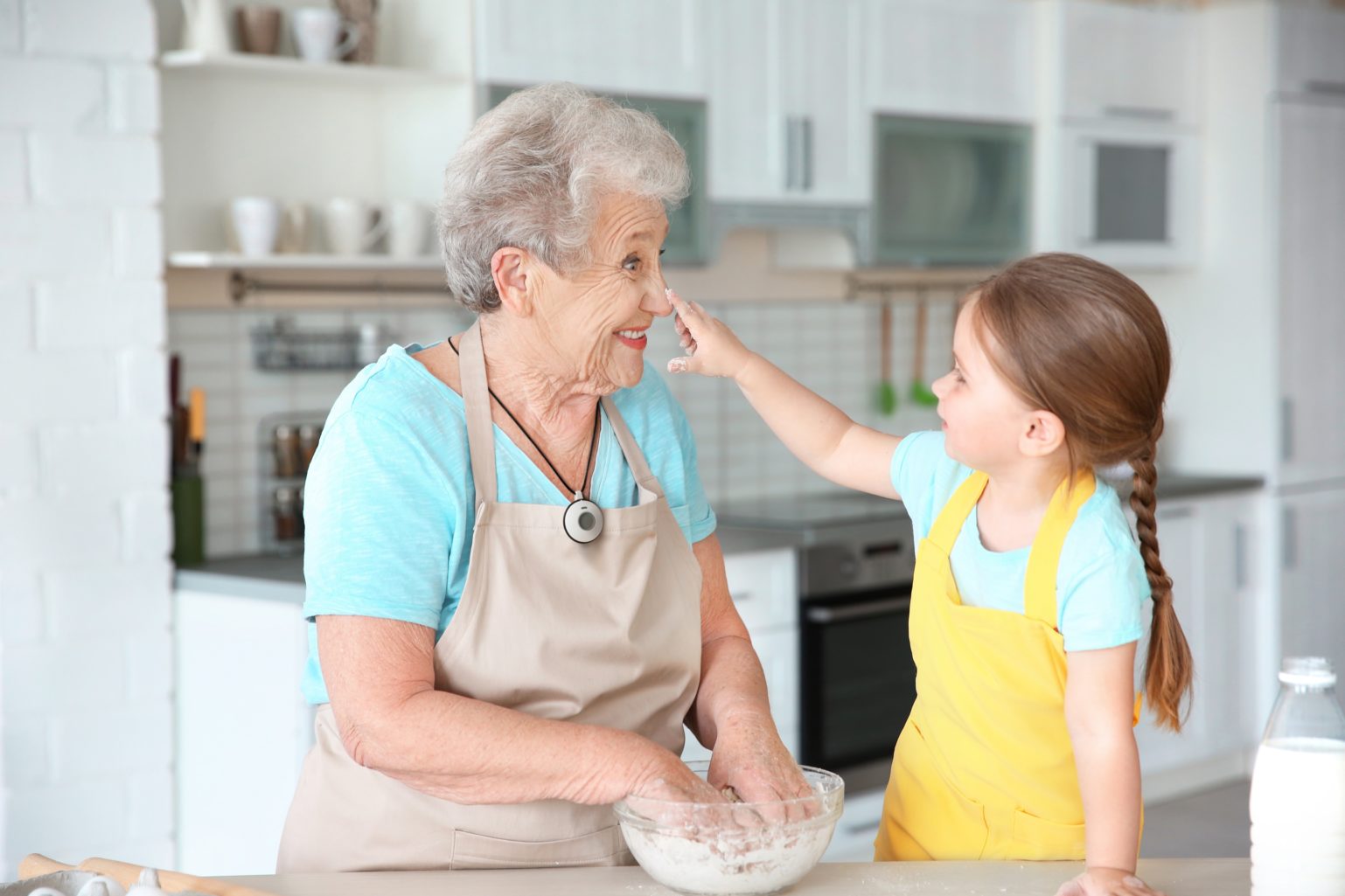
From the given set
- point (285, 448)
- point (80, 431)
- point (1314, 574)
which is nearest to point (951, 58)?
point (1314, 574)

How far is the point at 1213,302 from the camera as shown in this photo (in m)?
4.85

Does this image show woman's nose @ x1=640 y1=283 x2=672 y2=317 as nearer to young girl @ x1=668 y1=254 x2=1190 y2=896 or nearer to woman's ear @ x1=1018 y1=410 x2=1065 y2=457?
young girl @ x1=668 y1=254 x2=1190 y2=896

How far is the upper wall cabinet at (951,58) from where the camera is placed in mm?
4090

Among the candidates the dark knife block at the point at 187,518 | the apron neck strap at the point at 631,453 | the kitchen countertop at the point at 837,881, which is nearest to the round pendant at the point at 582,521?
the apron neck strap at the point at 631,453

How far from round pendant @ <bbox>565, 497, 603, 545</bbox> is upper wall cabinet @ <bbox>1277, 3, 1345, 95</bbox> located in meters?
3.79

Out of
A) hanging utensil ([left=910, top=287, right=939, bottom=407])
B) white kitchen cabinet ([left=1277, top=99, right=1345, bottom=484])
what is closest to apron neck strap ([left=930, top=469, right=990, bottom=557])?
hanging utensil ([left=910, top=287, right=939, bottom=407])

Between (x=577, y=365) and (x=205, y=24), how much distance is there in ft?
5.80

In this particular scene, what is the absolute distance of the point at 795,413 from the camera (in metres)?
1.87

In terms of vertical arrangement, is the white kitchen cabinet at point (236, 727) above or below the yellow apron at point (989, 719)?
below

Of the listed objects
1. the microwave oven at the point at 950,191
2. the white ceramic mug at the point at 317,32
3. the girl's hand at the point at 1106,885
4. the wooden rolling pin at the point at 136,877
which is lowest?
the girl's hand at the point at 1106,885

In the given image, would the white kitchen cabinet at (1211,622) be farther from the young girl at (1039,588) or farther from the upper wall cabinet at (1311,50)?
the young girl at (1039,588)

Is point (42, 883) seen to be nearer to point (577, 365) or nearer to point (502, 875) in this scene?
point (502, 875)

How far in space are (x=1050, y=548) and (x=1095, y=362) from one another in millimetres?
198

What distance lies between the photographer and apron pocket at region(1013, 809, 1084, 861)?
1.64 metres
